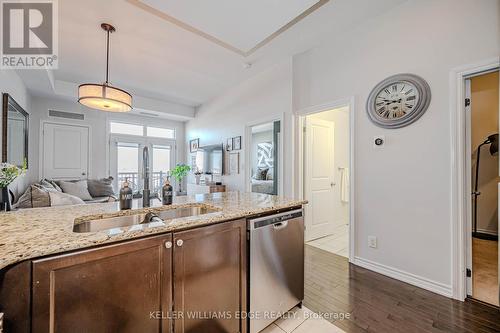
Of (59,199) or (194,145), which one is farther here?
(194,145)

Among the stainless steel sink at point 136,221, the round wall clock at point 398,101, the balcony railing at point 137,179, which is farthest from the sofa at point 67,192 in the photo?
the round wall clock at point 398,101

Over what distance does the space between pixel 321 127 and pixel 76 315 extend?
355 centimetres

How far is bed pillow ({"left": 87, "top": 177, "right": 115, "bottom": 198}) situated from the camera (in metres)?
4.75

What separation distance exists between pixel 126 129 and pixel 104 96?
13.0 feet

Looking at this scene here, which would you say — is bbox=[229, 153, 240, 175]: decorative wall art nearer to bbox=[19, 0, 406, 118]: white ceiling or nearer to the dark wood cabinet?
bbox=[19, 0, 406, 118]: white ceiling

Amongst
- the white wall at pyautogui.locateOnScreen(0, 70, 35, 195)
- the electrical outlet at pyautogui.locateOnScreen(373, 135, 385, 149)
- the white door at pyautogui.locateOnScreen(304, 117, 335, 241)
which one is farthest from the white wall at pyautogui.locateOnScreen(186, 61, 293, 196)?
the white wall at pyautogui.locateOnScreen(0, 70, 35, 195)

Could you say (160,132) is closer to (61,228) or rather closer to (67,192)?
(67,192)

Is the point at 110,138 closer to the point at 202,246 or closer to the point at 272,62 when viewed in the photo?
the point at 272,62

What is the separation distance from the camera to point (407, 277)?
217 centimetres

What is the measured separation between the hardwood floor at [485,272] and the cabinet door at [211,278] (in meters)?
2.19

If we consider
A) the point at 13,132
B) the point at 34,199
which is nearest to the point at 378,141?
the point at 34,199

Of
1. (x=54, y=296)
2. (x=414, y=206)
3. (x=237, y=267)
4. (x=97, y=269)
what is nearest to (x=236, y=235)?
(x=237, y=267)

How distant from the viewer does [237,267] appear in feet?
4.50

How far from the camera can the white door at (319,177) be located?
3.37 metres
